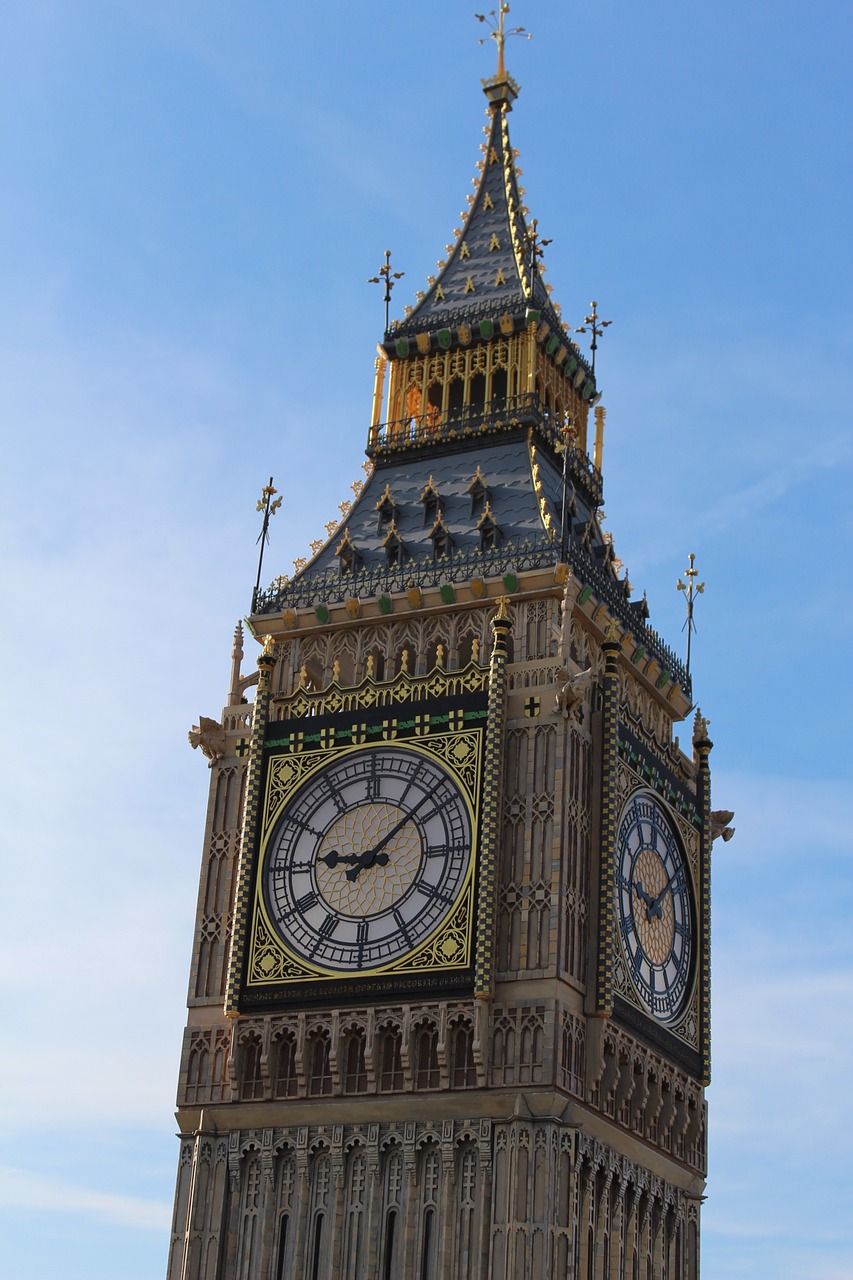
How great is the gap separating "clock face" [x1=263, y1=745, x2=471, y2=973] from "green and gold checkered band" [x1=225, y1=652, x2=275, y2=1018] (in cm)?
42

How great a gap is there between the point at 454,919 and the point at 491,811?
2134 mm

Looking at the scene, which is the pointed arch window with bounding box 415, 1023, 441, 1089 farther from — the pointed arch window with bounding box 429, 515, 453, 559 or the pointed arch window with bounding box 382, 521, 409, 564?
the pointed arch window with bounding box 382, 521, 409, 564

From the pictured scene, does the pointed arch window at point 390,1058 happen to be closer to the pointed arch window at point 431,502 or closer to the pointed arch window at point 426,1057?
the pointed arch window at point 426,1057

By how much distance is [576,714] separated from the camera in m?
44.9

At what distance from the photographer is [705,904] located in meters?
48.7

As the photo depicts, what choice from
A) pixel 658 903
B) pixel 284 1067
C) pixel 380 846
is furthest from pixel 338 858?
pixel 658 903

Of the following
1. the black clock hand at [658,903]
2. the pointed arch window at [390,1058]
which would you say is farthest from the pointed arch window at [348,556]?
the pointed arch window at [390,1058]

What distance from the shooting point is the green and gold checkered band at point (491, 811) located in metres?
42.2

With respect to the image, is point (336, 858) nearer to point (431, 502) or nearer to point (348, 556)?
point (348, 556)

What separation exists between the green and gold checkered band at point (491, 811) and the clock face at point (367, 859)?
1.74 feet

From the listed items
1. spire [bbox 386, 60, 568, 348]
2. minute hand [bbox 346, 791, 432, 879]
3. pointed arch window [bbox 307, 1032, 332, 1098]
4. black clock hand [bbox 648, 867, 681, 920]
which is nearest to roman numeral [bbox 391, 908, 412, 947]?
minute hand [bbox 346, 791, 432, 879]

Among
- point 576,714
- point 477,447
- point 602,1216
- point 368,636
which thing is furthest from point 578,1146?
point 477,447

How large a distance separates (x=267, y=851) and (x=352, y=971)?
10.8ft

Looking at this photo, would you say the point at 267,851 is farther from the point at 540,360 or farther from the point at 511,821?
the point at 540,360
